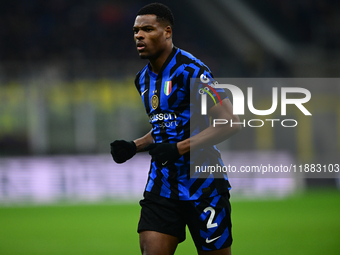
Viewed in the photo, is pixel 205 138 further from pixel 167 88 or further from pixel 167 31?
pixel 167 31

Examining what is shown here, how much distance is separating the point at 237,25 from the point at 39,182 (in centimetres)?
955

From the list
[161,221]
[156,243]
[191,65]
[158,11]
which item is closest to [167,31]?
[158,11]

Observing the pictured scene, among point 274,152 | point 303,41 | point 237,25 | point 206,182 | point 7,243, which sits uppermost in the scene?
point 237,25

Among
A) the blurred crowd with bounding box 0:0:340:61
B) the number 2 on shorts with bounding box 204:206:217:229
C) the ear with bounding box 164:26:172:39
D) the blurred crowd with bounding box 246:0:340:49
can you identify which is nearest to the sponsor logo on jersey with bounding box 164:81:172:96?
the ear with bounding box 164:26:172:39

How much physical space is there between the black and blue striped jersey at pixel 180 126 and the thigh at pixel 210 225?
7 centimetres

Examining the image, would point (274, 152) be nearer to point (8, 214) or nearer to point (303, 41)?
point (303, 41)

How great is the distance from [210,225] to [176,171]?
42 cm

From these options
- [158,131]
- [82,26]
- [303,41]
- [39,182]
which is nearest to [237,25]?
[303,41]

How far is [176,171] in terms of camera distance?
117 inches

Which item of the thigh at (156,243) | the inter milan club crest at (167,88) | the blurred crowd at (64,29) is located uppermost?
the blurred crowd at (64,29)

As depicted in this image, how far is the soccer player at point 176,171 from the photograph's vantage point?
2.89m

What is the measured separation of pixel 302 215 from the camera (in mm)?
8055

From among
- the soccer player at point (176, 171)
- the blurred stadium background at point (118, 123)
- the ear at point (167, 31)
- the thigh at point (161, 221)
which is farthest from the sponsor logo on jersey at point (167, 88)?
the blurred stadium background at point (118, 123)

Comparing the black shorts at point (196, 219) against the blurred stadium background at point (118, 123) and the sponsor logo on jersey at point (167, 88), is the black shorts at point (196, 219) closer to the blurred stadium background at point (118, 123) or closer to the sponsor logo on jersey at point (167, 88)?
the sponsor logo on jersey at point (167, 88)
